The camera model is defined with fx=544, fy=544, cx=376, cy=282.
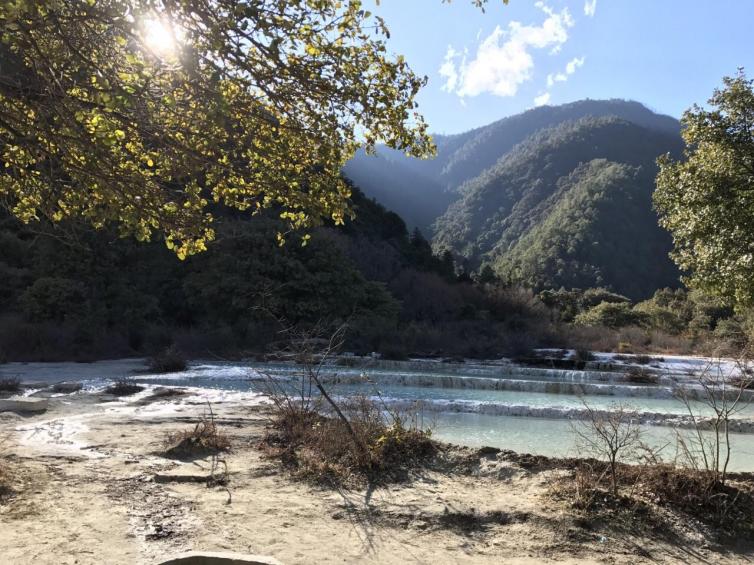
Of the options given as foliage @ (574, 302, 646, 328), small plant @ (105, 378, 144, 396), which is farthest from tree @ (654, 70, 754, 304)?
foliage @ (574, 302, 646, 328)

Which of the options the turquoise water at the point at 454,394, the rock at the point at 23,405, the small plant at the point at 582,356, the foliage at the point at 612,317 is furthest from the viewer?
the foliage at the point at 612,317

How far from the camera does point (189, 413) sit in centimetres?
966

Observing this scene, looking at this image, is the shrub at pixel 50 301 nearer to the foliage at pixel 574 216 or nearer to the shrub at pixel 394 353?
the shrub at pixel 394 353

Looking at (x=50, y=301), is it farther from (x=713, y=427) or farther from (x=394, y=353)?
(x=713, y=427)

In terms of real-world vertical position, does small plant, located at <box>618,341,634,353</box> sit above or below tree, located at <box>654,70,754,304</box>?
below

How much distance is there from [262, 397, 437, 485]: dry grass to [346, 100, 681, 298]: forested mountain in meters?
46.0

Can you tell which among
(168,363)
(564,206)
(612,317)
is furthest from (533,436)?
(564,206)

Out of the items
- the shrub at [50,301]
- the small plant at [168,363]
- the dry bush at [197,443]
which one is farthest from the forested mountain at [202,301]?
the dry bush at [197,443]

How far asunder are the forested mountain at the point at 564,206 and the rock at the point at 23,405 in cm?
4540

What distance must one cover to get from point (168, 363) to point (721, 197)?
1648 cm

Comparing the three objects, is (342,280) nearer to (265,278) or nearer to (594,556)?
(265,278)

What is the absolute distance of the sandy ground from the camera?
3.74m

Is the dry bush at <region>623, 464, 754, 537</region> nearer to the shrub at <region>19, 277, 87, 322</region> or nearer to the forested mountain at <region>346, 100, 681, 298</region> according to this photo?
the shrub at <region>19, 277, 87, 322</region>

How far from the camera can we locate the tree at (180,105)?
3.17m
